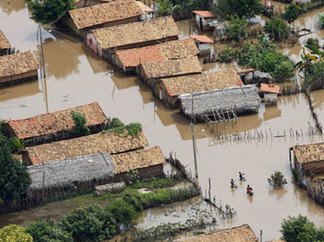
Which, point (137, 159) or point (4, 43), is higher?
point (4, 43)

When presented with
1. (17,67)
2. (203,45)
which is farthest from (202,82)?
(17,67)

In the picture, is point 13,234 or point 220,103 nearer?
point 13,234

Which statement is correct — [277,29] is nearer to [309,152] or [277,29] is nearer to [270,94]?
[270,94]

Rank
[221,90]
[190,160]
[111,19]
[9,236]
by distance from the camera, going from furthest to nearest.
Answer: [111,19] < [221,90] < [190,160] < [9,236]

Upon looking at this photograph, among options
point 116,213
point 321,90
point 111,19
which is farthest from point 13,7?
point 116,213

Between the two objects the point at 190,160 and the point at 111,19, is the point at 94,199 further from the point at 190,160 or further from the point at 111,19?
the point at 111,19
